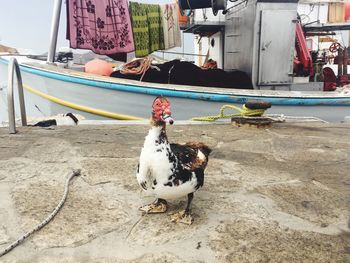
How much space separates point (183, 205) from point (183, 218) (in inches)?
8.8

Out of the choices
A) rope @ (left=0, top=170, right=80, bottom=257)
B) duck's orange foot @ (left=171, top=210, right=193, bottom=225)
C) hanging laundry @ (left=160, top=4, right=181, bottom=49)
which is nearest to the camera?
rope @ (left=0, top=170, right=80, bottom=257)

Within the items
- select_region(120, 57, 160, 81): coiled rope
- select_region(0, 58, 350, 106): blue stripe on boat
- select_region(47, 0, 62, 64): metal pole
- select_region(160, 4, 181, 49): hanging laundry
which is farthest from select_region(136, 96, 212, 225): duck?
select_region(160, 4, 181, 49): hanging laundry

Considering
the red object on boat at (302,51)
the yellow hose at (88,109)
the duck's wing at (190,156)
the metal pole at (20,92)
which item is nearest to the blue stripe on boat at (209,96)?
the yellow hose at (88,109)

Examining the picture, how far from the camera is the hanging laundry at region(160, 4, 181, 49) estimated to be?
30.8 ft

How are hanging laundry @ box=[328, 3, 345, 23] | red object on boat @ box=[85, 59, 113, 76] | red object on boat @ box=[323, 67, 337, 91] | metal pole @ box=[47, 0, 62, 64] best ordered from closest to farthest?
metal pole @ box=[47, 0, 62, 64]
red object on boat @ box=[85, 59, 113, 76]
red object on boat @ box=[323, 67, 337, 91]
hanging laundry @ box=[328, 3, 345, 23]

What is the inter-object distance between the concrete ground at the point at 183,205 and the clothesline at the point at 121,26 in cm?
392

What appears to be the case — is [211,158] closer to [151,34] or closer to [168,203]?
[168,203]

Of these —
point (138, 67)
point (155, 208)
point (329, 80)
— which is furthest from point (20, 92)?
point (329, 80)

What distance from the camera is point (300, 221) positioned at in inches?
81.5

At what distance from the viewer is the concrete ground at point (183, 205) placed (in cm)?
174

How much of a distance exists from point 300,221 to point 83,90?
5177 mm

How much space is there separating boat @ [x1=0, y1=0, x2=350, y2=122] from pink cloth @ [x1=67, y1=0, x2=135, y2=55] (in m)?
0.94

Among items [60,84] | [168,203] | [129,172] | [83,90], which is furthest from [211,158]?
[60,84]

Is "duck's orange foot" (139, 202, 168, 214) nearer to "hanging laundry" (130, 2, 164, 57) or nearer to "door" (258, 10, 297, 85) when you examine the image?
"door" (258, 10, 297, 85)
